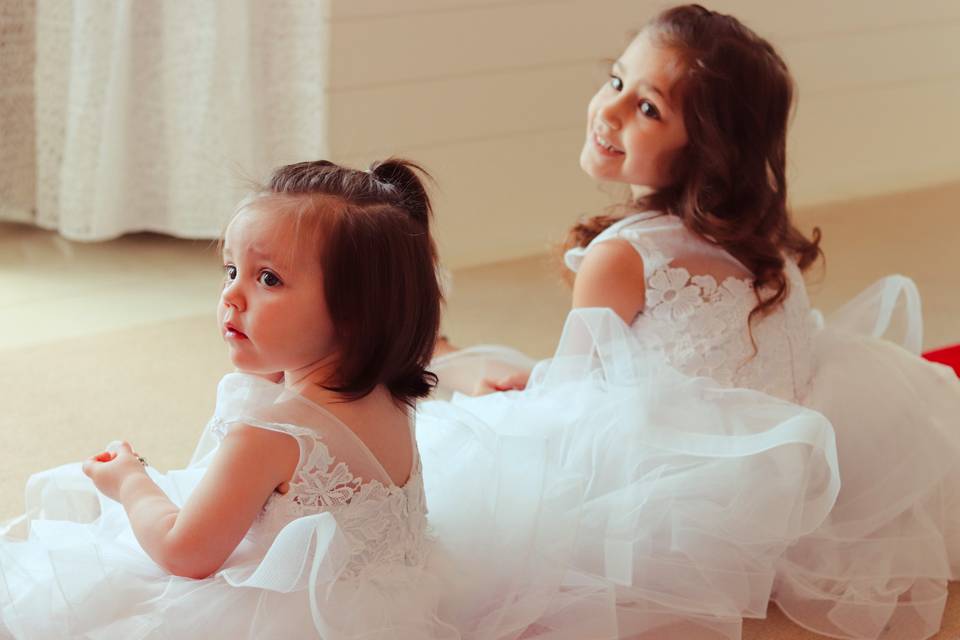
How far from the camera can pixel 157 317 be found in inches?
96.0

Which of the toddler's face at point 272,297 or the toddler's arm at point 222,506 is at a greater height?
the toddler's face at point 272,297

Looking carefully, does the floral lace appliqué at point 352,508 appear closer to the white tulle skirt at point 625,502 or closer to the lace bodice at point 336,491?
the lace bodice at point 336,491

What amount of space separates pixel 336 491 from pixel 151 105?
1.57m

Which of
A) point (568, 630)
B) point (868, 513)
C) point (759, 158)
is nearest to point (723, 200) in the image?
point (759, 158)

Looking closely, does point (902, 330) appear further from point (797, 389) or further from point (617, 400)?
point (617, 400)

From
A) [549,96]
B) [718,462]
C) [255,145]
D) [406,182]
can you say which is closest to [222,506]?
[406,182]

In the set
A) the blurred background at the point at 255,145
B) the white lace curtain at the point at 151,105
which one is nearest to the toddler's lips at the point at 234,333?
the blurred background at the point at 255,145

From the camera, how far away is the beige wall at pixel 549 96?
8.56 feet

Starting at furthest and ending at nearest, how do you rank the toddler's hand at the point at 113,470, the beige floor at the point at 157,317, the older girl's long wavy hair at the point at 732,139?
the beige floor at the point at 157,317, the older girl's long wavy hair at the point at 732,139, the toddler's hand at the point at 113,470

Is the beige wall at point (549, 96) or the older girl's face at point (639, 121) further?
the beige wall at point (549, 96)

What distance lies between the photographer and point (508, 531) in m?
1.49

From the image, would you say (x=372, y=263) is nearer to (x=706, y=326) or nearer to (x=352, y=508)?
(x=352, y=508)

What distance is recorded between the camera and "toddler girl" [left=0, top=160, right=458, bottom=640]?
1.26 meters

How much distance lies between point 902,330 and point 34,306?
1.54 m
